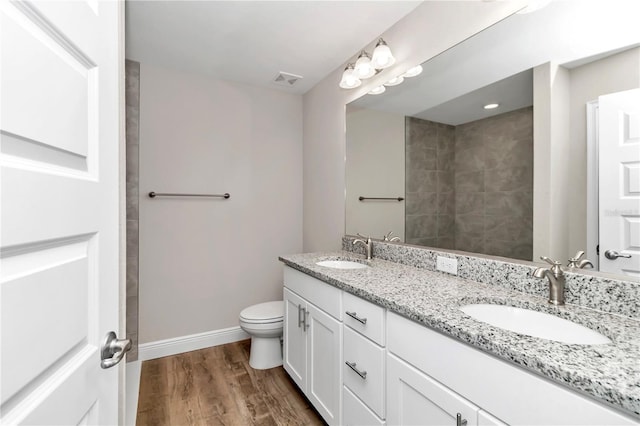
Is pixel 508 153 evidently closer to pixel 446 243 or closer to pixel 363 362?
pixel 446 243

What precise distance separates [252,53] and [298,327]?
1934 millimetres

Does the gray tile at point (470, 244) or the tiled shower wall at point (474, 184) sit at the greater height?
the tiled shower wall at point (474, 184)

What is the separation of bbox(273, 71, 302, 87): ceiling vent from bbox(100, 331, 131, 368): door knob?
2303 mm

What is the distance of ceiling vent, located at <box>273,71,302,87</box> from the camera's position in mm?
2534

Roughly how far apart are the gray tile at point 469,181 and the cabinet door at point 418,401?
0.91 m

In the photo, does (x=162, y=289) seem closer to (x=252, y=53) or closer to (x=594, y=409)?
(x=252, y=53)

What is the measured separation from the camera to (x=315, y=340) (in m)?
1.65

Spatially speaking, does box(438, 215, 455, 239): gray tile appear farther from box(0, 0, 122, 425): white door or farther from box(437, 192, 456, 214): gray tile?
box(0, 0, 122, 425): white door

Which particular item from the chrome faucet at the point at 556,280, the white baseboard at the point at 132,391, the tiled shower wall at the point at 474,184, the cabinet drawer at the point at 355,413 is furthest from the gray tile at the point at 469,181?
the white baseboard at the point at 132,391

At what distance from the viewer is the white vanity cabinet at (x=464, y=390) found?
2.14ft

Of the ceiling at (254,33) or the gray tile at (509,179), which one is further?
the ceiling at (254,33)

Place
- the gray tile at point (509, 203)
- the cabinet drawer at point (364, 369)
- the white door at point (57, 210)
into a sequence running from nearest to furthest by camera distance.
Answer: the white door at point (57, 210) < the cabinet drawer at point (364, 369) < the gray tile at point (509, 203)

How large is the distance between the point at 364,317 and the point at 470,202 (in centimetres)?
80

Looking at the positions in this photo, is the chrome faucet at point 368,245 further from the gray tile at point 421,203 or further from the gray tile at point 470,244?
the gray tile at point 470,244
